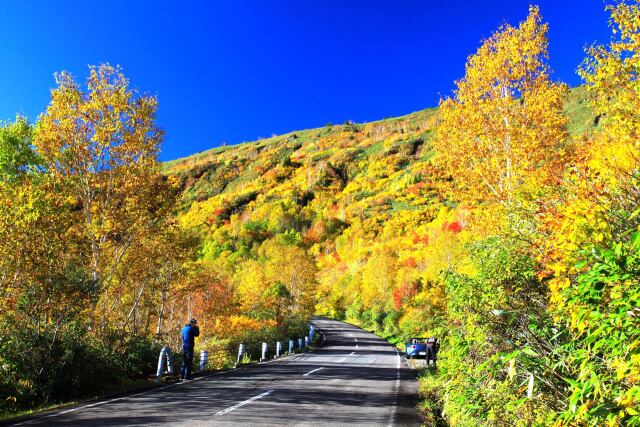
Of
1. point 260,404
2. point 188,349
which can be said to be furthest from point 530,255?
point 188,349

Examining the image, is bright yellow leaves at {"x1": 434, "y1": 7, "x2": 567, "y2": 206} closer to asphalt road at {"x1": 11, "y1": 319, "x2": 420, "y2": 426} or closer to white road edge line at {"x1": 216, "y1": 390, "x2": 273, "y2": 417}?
asphalt road at {"x1": 11, "y1": 319, "x2": 420, "y2": 426}

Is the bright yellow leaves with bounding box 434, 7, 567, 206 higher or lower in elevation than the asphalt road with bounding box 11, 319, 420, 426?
higher

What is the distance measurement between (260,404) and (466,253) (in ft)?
19.2

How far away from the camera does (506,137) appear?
15844mm

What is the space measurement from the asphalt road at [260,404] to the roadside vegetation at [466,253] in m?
1.25

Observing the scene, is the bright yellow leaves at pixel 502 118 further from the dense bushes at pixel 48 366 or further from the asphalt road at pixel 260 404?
the dense bushes at pixel 48 366

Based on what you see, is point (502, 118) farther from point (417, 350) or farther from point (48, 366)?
point (48, 366)

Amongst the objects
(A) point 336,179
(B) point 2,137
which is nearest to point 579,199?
(B) point 2,137

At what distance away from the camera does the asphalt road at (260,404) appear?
7.64 meters

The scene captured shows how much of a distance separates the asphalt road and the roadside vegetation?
125cm

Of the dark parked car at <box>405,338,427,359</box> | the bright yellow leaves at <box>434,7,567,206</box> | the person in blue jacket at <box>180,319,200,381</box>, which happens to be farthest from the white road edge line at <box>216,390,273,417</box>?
the dark parked car at <box>405,338,427,359</box>

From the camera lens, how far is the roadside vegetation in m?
4.12

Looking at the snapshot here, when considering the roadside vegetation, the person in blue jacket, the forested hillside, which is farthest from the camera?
the person in blue jacket

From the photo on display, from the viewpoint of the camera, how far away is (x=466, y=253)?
34.5 ft
